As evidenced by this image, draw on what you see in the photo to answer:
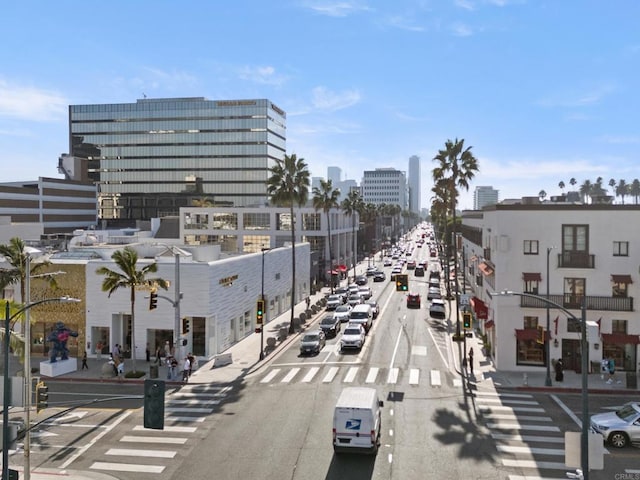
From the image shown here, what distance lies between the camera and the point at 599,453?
1537cm

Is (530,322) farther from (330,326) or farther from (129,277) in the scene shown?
(129,277)

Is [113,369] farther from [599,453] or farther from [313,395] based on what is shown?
[599,453]

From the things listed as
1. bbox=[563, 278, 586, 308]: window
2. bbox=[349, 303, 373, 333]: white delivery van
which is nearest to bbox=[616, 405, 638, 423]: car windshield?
bbox=[563, 278, 586, 308]: window

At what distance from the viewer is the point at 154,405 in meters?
15.5

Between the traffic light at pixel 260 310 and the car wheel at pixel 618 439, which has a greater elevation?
the traffic light at pixel 260 310

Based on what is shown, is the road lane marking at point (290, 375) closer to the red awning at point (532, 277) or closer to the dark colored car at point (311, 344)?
the dark colored car at point (311, 344)

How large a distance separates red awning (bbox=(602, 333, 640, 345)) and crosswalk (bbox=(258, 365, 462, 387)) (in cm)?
1037

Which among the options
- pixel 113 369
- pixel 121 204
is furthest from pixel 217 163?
pixel 113 369

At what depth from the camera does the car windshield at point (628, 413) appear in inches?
882

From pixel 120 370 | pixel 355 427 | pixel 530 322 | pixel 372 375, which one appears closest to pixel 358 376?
pixel 372 375

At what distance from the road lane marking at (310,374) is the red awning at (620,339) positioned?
19230 mm

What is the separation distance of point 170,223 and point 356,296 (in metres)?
50.7

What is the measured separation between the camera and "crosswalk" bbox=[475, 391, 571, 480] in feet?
64.8

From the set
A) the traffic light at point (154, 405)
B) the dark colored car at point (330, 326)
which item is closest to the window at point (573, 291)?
the dark colored car at point (330, 326)
